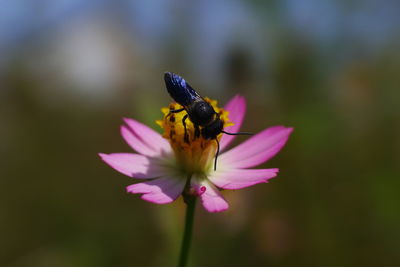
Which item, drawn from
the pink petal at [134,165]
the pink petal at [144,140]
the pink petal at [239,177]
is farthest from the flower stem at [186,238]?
the pink petal at [144,140]

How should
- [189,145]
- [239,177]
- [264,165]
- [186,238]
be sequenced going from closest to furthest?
[186,238], [239,177], [189,145], [264,165]

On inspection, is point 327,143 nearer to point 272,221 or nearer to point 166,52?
point 272,221

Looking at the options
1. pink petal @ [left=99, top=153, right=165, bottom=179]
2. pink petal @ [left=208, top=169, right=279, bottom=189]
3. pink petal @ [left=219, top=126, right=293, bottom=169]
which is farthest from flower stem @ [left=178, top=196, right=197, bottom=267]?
pink petal @ [left=219, top=126, right=293, bottom=169]

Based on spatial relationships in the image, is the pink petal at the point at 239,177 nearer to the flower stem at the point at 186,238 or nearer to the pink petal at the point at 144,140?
the flower stem at the point at 186,238

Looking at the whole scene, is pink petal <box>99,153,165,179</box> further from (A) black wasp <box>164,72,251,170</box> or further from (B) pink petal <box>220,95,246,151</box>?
(B) pink petal <box>220,95,246,151</box>

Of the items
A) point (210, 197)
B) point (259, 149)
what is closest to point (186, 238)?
point (210, 197)

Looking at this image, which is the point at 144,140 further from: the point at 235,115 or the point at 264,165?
the point at 264,165

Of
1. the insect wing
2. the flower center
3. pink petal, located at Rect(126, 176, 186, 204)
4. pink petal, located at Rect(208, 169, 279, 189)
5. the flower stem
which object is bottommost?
the flower stem
